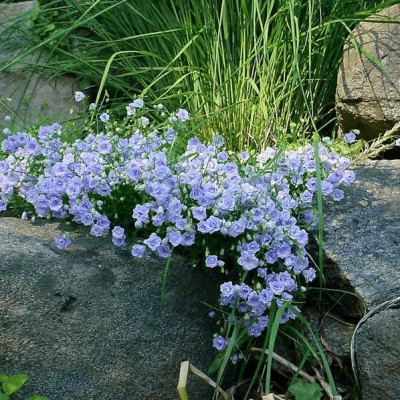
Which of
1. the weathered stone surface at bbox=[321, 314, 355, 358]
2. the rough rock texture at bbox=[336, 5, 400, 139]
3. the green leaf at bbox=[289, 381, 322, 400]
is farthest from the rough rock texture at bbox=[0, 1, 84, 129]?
the green leaf at bbox=[289, 381, 322, 400]

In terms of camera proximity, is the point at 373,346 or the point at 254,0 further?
the point at 254,0

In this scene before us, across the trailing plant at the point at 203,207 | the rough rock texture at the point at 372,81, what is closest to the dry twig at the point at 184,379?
the trailing plant at the point at 203,207

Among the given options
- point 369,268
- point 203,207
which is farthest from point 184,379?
point 369,268

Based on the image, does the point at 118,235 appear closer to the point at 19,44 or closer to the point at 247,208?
the point at 247,208

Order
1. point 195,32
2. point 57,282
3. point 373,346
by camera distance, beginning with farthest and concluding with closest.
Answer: point 195,32 < point 57,282 < point 373,346

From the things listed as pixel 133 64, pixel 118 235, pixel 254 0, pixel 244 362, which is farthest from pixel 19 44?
pixel 244 362

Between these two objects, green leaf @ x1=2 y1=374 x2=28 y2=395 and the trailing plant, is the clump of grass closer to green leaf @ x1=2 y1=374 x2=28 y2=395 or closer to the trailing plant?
the trailing plant

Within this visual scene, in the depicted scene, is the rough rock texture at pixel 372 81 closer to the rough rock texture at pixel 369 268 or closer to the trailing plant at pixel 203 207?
the rough rock texture at pixel 369 268
